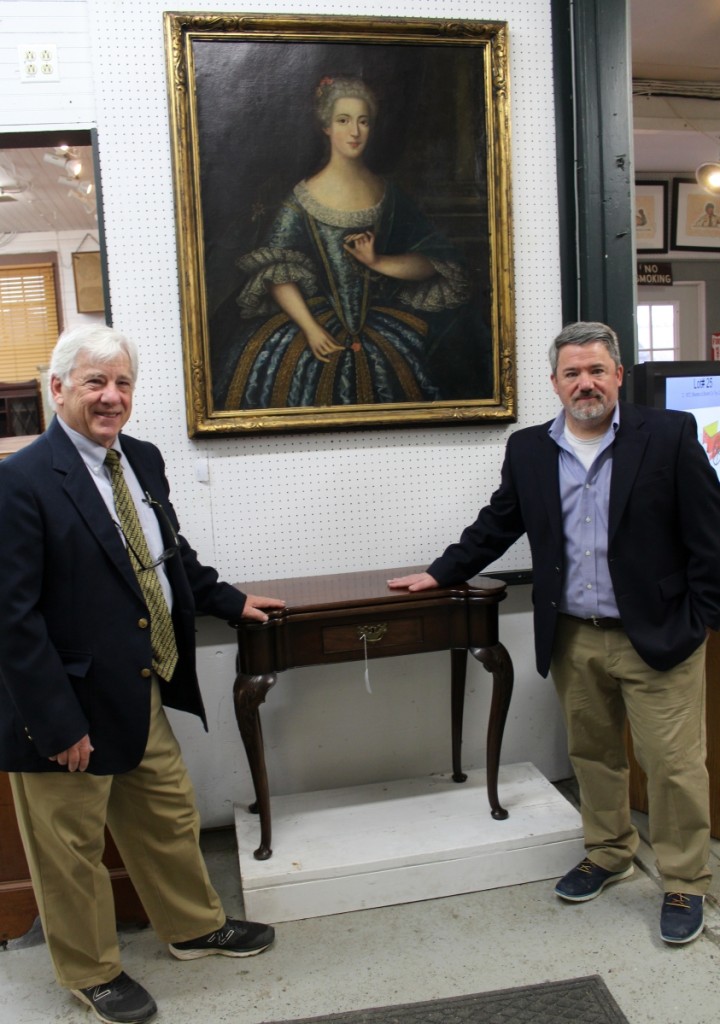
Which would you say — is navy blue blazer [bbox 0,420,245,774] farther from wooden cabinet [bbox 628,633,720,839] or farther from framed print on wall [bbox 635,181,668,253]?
framed print on wall [bbox 635,181,668,253]

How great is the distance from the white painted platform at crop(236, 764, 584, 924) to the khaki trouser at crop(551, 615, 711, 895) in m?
0.18

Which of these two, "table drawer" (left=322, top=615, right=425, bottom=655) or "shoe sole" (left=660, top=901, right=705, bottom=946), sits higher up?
"table drawer" (left=322, top=615, right=425, bottom=655)

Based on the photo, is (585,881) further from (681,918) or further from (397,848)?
(397,848)

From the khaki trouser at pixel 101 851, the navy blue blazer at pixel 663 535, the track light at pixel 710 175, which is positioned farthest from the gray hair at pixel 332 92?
the track light at pixel 710 175

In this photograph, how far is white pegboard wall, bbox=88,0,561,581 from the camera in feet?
9.14

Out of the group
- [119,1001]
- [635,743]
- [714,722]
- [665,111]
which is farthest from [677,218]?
[119,1001]

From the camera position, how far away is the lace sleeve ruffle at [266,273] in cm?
286

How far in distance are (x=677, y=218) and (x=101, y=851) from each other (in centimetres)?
690

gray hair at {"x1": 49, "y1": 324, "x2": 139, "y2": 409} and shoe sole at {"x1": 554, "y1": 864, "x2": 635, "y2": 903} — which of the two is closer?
gray hair at {"x1": 49, "y1": 324, "x2": 139, "y2": 409}

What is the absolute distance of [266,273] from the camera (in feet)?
9.41

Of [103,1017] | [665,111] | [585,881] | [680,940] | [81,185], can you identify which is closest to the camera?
[103,1017]

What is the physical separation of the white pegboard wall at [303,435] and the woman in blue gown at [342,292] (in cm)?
18

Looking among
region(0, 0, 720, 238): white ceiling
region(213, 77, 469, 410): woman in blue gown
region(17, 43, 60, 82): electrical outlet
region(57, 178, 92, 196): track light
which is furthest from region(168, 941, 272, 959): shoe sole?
region(57, 178, 92, 196): track light

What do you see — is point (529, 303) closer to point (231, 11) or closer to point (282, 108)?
point (282, 108)
